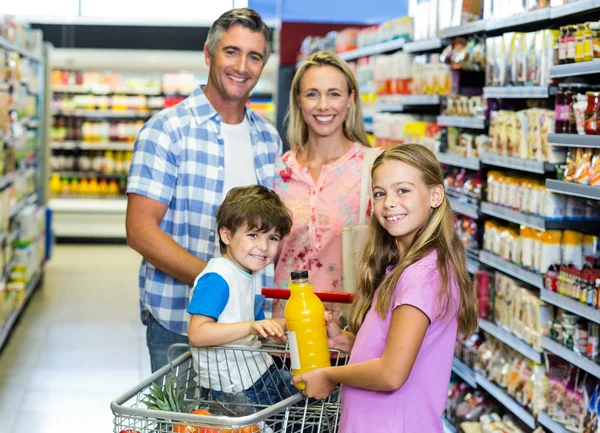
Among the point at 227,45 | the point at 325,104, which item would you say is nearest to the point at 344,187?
the point at 325,104

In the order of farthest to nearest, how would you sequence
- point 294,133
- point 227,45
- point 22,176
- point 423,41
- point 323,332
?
point 22,176, point 423,41, point 294,133, point 227,45, point 323,332

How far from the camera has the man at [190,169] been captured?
285 cm

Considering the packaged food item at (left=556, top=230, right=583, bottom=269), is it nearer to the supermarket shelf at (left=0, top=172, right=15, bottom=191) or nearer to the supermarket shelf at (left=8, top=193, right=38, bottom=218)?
the supermarket shelf at (left=0, top=172, right=15, bottom=191)

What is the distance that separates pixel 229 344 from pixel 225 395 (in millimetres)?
121

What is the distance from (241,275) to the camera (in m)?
2.36

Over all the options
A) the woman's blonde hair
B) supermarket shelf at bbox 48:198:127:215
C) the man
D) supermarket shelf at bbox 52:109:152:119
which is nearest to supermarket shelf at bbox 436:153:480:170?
the woman's blonde hair

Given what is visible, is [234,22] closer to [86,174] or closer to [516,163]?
[516,163]

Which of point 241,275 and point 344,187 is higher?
point 344,187

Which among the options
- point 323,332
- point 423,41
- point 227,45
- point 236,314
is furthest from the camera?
point 423,41

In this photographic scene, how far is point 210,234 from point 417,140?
9.16 ft

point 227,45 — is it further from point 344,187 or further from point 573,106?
point 573,106

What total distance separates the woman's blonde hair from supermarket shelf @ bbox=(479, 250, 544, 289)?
115cm

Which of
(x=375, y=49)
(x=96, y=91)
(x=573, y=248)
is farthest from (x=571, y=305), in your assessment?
(x=96, y=91)

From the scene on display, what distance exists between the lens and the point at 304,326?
2.11 metres
